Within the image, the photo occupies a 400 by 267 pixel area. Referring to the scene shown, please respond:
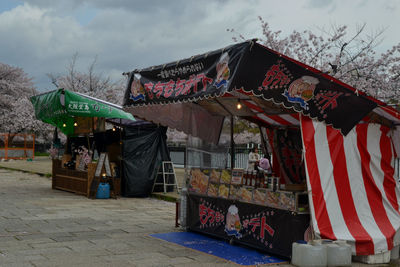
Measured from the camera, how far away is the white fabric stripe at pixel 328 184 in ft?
21.2

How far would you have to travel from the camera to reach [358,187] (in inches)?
265

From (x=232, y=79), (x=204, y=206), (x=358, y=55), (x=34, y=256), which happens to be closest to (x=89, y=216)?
(x=204, y=206)

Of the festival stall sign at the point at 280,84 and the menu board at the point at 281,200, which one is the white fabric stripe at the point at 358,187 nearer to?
the festival stall sign at the point at 280,84

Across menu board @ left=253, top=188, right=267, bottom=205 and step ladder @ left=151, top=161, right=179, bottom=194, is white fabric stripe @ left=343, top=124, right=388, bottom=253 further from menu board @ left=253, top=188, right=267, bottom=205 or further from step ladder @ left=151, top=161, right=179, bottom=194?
step ladder @ left=151, top=161, right=179, bottom=194

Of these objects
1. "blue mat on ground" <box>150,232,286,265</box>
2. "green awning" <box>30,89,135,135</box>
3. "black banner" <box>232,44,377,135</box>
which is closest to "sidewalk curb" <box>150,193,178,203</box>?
"green awning" <box>30,89,135,135</box>

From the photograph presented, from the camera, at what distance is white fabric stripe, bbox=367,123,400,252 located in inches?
271

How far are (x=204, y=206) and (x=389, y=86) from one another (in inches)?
510

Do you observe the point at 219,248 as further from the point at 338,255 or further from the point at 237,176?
the point at 338,255

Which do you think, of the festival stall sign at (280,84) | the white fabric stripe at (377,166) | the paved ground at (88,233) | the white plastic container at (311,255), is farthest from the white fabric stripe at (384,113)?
the paved ground at (88,233)

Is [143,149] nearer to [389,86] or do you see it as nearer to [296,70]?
[296,70]

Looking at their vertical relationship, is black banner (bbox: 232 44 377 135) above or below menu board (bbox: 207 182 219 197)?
above

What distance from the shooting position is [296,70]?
6.41 meters

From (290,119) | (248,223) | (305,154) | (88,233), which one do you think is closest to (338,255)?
(305,154)

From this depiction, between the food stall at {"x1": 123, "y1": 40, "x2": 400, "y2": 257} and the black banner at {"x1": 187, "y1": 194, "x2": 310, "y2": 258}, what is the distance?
0.02 meters
